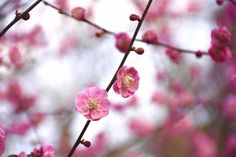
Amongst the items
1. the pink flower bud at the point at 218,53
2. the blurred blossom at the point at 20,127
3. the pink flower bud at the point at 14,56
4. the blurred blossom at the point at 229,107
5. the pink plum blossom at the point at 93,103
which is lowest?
the blurred blossom at the point at 229,107

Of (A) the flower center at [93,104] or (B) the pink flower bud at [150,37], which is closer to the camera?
(A) the flower center at [93,104]

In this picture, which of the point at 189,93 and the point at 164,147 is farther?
the point at 164,147

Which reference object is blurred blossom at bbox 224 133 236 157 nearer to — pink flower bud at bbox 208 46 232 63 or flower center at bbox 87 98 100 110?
pink flower bud at bbox 208 46 232 63

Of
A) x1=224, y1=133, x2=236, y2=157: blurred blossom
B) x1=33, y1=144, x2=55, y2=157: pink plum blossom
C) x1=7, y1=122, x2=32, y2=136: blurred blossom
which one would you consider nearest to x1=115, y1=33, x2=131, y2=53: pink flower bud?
x1=33, y1=144, x2=55, y2=157: pink plum blossom

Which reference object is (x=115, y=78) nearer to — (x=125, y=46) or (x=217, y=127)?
(x=125, y=46)

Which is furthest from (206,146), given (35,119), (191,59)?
(35,119)

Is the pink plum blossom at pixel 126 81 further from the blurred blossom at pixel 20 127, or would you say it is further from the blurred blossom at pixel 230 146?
the blurred blossom at pixel 230 146

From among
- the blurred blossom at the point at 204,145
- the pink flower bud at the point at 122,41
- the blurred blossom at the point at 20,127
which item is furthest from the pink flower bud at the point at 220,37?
the blurred blossom at the point at 204,145

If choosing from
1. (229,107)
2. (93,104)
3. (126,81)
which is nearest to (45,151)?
(93,104)
